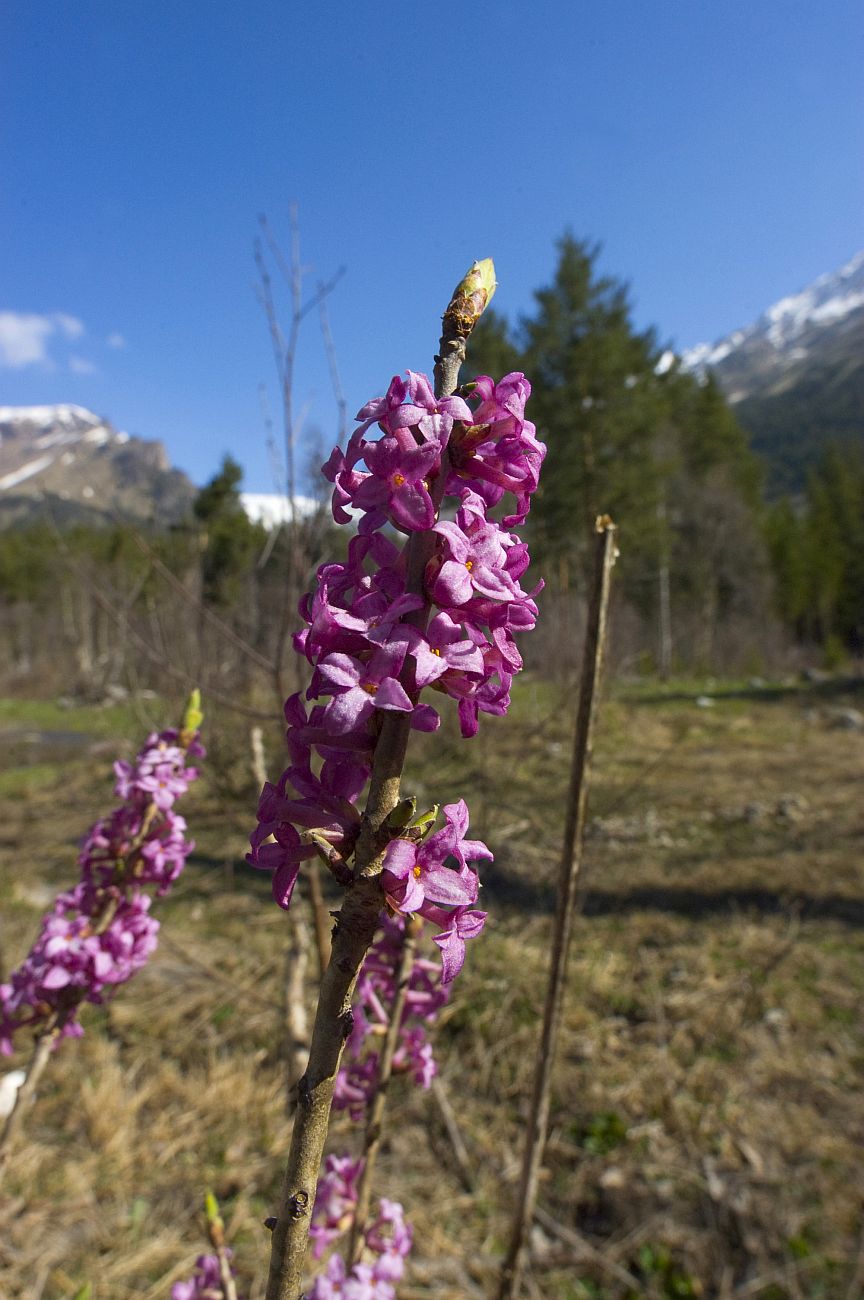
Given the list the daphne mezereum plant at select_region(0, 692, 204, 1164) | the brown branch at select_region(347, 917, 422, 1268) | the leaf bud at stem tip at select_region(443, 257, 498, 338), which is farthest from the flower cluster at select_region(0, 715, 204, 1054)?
the leaf bud at stem tip at select_region(443, 257, 498, 338)

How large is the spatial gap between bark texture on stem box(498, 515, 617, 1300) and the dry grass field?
168 centimetres

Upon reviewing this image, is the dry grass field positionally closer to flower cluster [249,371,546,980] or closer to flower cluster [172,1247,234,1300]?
flower cluster [172,1247,234,1300]

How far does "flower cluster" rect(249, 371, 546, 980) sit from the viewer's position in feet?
2.15

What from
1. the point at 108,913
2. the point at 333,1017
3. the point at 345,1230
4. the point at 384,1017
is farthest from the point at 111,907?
the point at 333,1017

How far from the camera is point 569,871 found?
1317mm

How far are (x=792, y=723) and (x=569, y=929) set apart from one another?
15.2m

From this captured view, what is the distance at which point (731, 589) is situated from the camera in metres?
31.3

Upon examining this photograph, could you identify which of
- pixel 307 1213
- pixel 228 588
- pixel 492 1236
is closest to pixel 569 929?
pixel 307 1213

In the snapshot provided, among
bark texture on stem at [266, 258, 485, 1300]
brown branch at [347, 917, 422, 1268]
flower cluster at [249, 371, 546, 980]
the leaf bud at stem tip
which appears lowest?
brown branch at [347, 917, 422, 1268]

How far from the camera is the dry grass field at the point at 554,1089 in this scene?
3.17m

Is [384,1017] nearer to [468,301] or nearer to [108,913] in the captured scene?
[108,913]

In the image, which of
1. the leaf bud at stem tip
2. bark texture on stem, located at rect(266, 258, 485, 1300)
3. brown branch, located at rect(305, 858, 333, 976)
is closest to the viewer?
bark texture on stem, located at rect(266, 258, 485, 1300)

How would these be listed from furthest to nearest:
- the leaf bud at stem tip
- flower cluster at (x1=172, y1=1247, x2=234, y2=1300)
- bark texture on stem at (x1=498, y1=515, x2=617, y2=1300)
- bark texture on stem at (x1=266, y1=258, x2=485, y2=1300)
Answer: flower cluster at (x1=172, y1=1247, x2=234, y2=1300) < bark texture on stem at (x1=498, y1=515, x2=617, y2=1300) < the leaf bud at stem tip < bark texture on stem at (x1=266, y1=258, x2=485, y2=1300)

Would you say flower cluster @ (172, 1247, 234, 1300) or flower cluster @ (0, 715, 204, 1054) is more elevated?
flower cluster @ (0, 715, 204, 1054)
